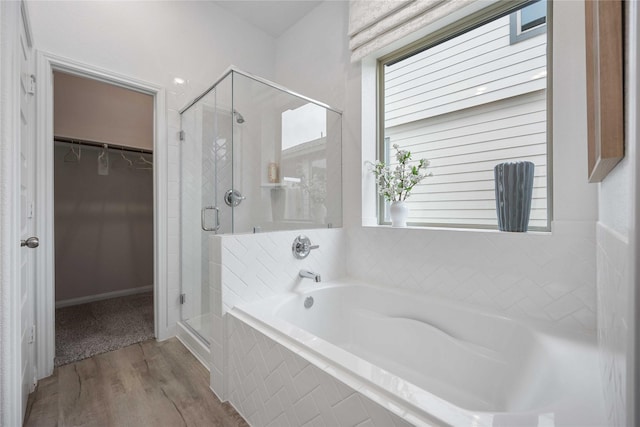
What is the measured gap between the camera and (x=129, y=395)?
1.49 meters

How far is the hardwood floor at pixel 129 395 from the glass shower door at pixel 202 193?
284 millimetres

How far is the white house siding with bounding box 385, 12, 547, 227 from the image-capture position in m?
1.51

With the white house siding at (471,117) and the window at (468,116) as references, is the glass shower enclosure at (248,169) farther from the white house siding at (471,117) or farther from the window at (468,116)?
the white house siding at (471,117)

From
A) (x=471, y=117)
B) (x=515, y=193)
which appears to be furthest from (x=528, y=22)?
(x=515, y=193)

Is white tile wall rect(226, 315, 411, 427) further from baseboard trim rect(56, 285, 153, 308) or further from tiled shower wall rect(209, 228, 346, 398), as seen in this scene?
baseboard trim rect(56, 285, 153, 308)

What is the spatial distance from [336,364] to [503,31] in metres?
1.99

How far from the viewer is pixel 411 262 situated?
1.76 meters

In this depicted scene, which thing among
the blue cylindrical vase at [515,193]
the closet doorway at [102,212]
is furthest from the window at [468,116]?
the closet doorway at [102,212]

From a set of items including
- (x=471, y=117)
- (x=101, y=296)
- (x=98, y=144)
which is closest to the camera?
(x=471, y=117)

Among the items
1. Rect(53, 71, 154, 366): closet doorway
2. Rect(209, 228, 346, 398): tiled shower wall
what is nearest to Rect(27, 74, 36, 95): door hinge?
Rect(53, 71, 154, 366): closet doorway

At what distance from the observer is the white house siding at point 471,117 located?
1506 mm

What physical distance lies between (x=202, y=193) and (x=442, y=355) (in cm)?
185

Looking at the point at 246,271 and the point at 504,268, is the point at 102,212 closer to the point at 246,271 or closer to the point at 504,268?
the point at 246,271

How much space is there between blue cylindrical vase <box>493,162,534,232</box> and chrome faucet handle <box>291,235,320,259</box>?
3.69ft
